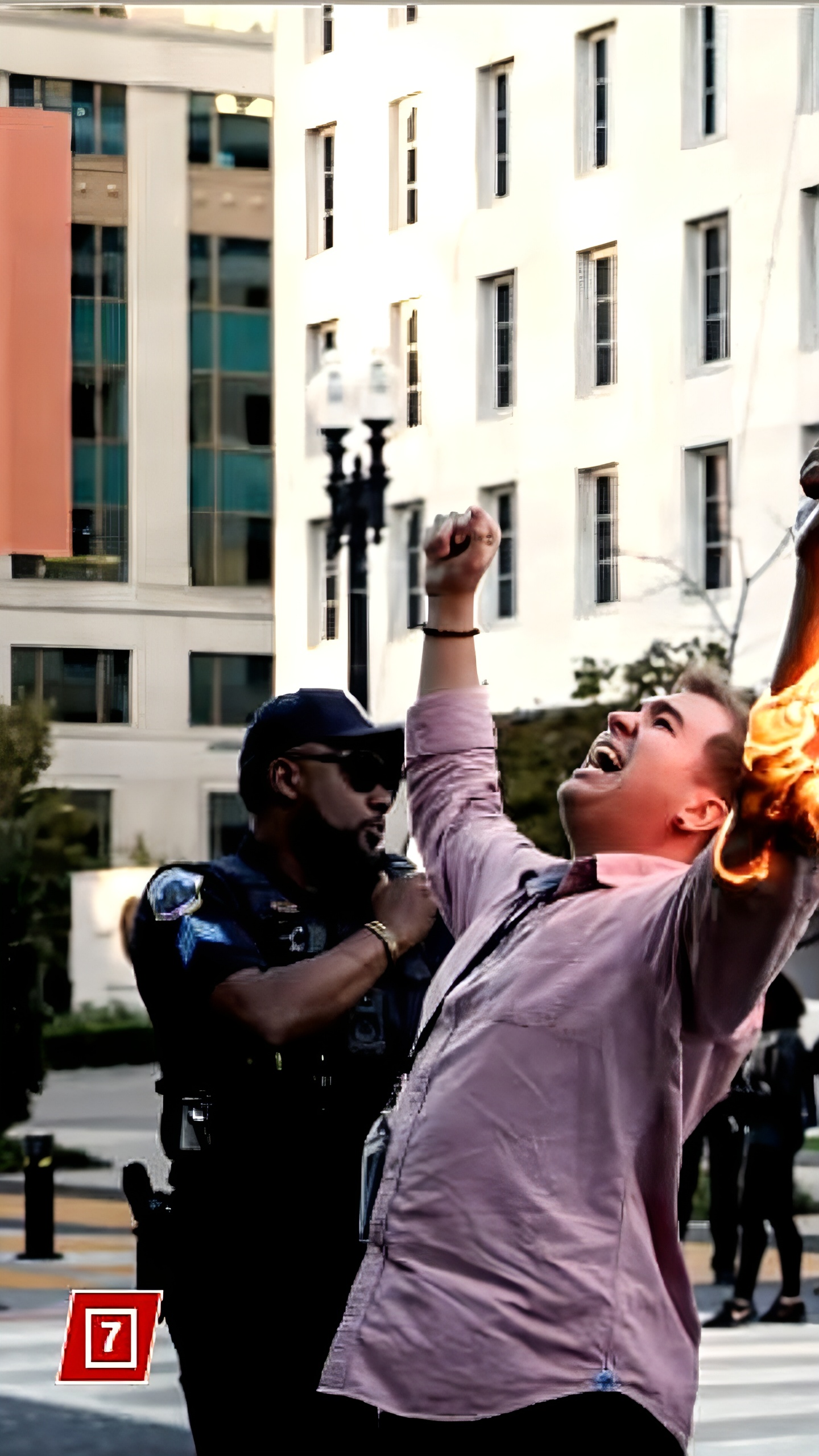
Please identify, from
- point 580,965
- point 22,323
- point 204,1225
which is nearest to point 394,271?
point 22,323

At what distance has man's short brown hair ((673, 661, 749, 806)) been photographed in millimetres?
2801

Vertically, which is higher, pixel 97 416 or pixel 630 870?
pixel 97 416

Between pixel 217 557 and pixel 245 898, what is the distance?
237 cm

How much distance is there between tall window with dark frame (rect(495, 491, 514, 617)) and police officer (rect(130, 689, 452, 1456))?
236 centimetres

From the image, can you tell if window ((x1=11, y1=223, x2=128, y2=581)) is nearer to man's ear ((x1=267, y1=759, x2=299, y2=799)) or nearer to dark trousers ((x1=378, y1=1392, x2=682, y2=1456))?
man's ear ((x1=267, y1=759, x2=299, y2=799))

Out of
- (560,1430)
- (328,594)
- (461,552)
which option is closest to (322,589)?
(328,594)

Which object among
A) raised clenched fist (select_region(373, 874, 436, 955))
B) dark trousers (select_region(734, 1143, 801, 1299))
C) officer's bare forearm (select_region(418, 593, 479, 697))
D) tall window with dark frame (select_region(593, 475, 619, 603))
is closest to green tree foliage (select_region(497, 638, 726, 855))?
tall window with dark frame (select_region(593, 475, 619, 603))

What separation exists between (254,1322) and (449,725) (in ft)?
2.54

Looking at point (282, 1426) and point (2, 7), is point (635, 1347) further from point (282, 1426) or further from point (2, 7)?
point (2, 7)

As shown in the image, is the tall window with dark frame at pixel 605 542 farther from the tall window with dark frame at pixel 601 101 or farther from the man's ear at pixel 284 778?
the man's ear at pixel 284 778

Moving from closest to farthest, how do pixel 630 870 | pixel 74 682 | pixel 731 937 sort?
pixel 731 937 < pixel 630 870 < pixel 74 682

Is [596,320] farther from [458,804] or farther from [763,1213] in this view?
[458,804]

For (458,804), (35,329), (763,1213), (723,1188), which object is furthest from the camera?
(723,1188)

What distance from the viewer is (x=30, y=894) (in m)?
5.82
